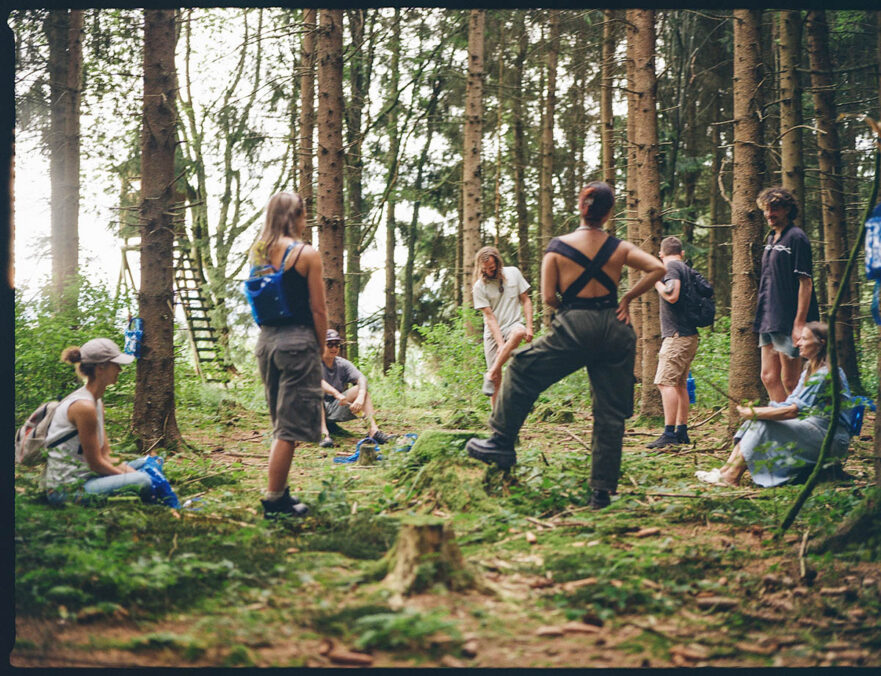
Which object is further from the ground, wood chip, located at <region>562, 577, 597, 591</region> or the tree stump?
the tree stump

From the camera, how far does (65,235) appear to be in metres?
12.1

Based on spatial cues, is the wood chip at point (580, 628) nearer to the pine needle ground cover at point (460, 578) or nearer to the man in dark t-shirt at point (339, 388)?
the pine needle ground cover at point (460, 578)

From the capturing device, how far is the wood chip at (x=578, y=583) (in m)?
3.27

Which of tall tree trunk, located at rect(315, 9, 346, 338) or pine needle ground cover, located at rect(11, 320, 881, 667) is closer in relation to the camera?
pine needle ground cover, located at rect(11, 320, 881, 667)

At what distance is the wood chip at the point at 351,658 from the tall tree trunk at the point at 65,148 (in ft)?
36.7

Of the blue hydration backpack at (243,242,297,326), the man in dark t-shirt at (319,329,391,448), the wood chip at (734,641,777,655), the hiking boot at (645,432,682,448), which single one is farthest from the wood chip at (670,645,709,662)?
the man in dark t-shirt at (319,329,391,448)

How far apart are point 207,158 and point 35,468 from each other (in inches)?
525

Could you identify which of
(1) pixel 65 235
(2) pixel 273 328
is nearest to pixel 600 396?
(2) pixel 273 328

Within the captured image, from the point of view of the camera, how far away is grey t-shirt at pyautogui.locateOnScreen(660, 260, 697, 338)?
6910 millimetres

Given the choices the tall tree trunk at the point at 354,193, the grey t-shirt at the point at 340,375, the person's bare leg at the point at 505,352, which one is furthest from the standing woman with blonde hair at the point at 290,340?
the tall tree trunk at the point at 354,193

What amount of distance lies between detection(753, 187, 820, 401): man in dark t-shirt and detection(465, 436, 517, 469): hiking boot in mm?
2634

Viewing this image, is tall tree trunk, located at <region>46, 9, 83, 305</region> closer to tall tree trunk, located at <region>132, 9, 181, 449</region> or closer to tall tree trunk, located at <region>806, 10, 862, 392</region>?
tall tree trunk, located at <region>132, 9, 181, 449</region>

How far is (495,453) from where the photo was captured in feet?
15.5

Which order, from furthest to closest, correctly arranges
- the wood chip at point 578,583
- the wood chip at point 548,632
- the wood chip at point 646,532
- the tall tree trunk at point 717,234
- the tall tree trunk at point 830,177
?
1. the tall tree trunk at point 717,234
2. the tall tree trunk at point 830,177
3. the wood chip at point 646,532
4. the wood chip at point 578,583
5. the wood chip at point 548,632
